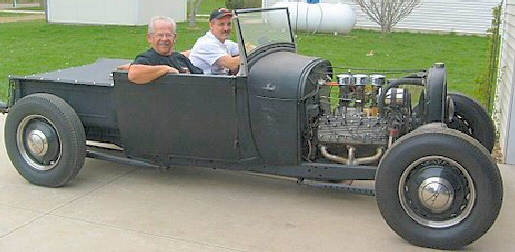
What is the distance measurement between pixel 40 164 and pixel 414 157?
2906 mm

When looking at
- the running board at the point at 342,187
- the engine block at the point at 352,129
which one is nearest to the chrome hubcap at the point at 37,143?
the running board at the point at 342,187

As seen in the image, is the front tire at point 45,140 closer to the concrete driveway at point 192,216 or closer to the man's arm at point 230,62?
the concrete driveway at point 192,216

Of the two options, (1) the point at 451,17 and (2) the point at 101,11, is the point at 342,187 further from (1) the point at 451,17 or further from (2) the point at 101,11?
(2) the point at 101,11

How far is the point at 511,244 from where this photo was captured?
410 centimetres

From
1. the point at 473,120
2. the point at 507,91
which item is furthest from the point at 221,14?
the point at 507,91

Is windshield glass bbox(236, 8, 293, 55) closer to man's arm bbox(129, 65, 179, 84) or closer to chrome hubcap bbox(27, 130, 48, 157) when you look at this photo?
man's arm bbox(129, 65, 179, 84)

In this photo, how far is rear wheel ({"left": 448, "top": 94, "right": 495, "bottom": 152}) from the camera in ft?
17.3

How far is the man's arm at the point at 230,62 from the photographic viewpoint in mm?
5055

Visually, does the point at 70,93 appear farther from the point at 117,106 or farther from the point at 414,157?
the point at 414,157

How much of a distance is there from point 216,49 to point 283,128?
3.37 feet

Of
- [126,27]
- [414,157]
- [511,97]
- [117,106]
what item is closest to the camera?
[414,157]

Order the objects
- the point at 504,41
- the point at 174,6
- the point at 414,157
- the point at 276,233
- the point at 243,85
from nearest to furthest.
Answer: the point at 414,157
the point at 276,233
the point at 243,85
the point at 504,41
the point at 174,6

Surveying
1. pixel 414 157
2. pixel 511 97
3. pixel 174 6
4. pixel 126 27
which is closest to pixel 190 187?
pixel 414 157

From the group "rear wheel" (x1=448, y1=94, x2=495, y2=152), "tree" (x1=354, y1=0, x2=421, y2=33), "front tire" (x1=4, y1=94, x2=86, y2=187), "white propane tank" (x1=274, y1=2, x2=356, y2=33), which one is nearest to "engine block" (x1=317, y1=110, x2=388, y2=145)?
"rear wheel" (x1=448, y1=94, x2=495, y2=152)
